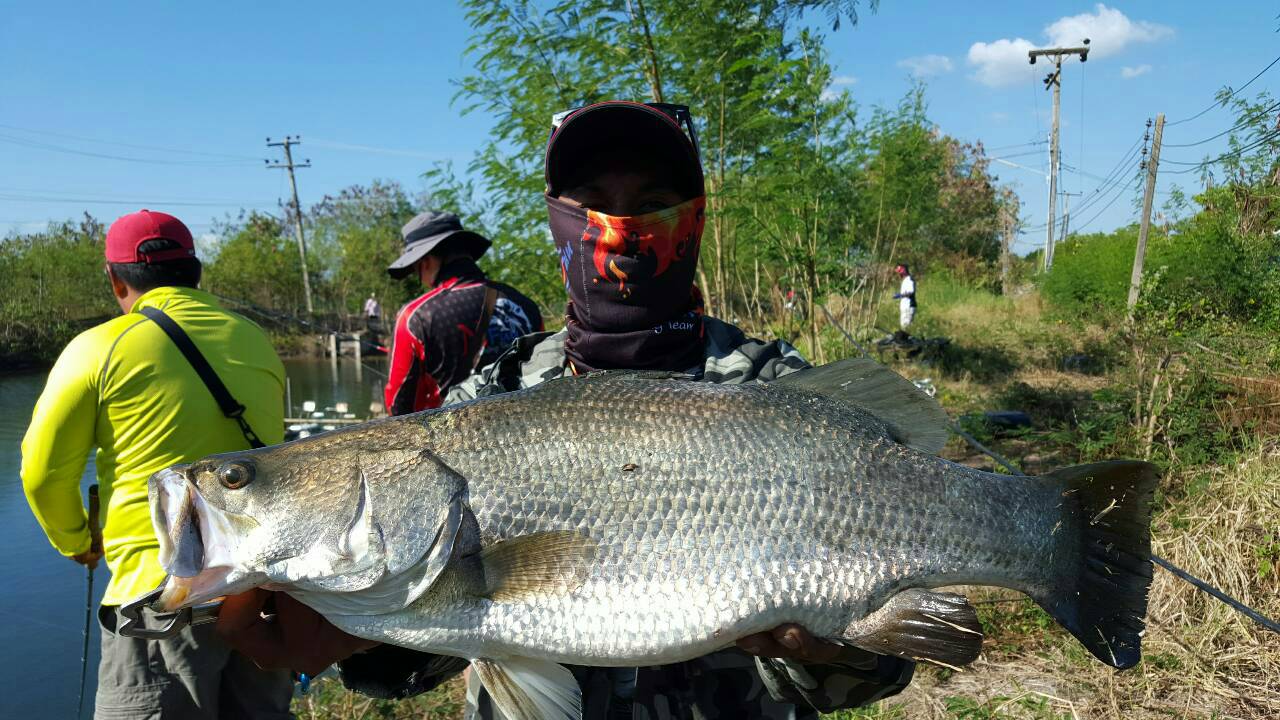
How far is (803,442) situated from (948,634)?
0.52 metres

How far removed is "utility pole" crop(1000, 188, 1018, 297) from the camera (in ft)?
120

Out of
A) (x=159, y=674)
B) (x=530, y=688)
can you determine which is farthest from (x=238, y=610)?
(x=159, y=674)

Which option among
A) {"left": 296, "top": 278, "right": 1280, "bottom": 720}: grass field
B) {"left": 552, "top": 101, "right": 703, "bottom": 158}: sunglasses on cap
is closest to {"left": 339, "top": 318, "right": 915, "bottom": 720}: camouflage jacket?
{"left": 552, "top": 101, "right": 703, "bottom": 158}: sunglasses on cap

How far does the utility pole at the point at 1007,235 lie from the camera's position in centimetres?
3666

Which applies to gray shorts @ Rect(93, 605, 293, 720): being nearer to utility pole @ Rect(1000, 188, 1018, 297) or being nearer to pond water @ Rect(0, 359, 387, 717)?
pond water @ Rect(0, 359, 387, 717)

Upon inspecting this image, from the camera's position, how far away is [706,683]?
2.00 m

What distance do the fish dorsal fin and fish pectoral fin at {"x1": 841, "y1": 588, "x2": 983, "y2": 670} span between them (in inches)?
15.0

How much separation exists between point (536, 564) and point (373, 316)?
4588cm

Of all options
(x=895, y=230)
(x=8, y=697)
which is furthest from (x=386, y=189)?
(x=8, y=697)

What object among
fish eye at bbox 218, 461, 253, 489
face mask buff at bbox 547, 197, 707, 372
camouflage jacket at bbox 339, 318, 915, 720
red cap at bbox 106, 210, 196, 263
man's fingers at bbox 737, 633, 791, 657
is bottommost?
camouflage jacket at bbox 339, 318, 915, 720

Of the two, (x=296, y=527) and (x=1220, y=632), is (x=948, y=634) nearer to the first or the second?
(x=296, y=527)

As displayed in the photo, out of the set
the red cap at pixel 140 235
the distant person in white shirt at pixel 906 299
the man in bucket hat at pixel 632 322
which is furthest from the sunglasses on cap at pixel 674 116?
the distant person in white shirt at pixel 906 299

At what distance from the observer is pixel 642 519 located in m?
1.68

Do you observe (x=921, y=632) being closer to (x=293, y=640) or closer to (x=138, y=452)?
(x=293, y=640)
